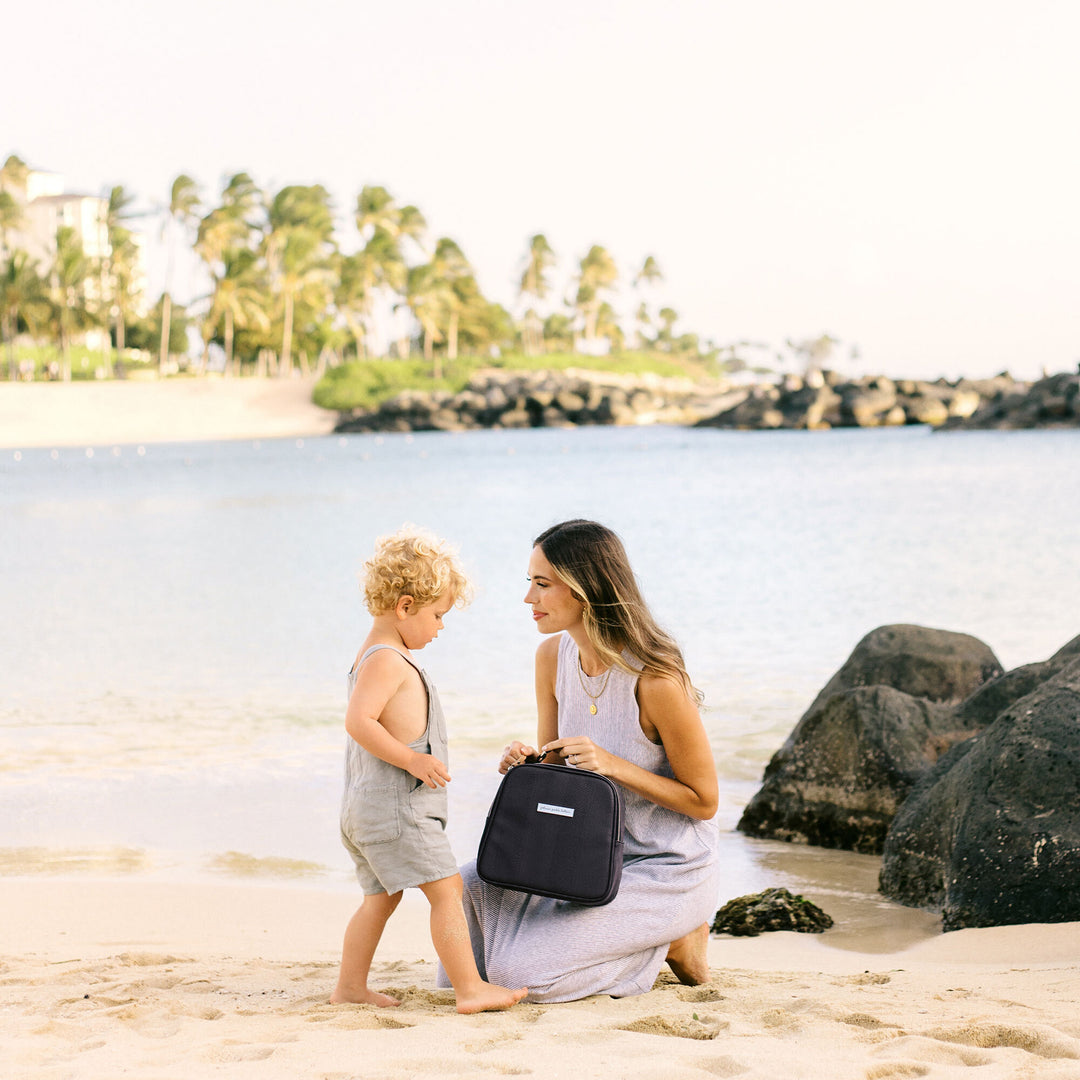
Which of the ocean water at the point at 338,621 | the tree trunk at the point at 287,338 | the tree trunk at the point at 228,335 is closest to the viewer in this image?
the ocean water at the point at 338,621

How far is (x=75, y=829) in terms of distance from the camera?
601 cm

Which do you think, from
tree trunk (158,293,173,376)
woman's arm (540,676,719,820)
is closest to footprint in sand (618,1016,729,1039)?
woman's arm (540,676,719,820)

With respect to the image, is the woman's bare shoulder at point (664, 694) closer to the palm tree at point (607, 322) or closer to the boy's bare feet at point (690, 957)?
the boy's bare feet at point (690, 957)

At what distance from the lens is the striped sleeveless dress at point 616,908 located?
3.10 meters

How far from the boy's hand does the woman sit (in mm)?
218

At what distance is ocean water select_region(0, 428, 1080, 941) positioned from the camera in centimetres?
617

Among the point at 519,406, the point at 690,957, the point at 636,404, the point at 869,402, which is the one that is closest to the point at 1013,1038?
the point at 690,957

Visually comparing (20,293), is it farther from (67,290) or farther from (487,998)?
(487,998)

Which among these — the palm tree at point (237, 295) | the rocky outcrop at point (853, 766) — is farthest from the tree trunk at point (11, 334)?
the rocky outcrop at point (853, 766)

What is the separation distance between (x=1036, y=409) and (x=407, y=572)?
224 feet

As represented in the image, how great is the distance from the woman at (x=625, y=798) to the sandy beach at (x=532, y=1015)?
0.10m

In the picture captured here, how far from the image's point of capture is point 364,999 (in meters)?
3.15

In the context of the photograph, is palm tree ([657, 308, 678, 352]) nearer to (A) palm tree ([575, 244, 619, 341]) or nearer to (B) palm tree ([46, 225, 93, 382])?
(A) palm tree ([575, 244, 619, 341])

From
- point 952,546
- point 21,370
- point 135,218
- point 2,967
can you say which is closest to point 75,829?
point 2,967
